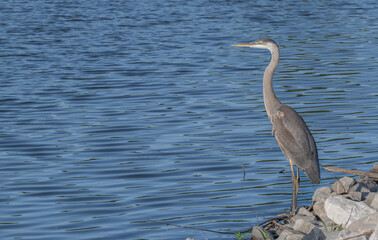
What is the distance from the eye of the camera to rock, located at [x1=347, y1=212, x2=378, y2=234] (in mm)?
6961

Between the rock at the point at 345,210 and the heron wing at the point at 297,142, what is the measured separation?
4.17 ft

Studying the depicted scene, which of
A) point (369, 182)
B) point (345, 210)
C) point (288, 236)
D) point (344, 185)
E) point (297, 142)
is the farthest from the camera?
point (369, 182)

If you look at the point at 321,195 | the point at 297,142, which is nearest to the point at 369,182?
the point at 297,142

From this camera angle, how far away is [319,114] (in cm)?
1425

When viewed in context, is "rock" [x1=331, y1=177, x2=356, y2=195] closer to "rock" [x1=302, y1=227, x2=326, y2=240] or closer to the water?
the water

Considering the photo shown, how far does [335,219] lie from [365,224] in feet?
2.28

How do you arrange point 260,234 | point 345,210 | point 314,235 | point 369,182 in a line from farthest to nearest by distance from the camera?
point 369,182 < point 260,234 < point 345,210 < point 314,235

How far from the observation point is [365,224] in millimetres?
7078

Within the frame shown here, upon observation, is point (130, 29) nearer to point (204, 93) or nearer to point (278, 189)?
point (204, 93)

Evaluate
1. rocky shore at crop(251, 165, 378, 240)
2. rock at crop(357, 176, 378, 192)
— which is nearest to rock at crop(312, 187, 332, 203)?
rocky shore at crop(251, 165, 378, 240)

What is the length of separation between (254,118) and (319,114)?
1.19 meters

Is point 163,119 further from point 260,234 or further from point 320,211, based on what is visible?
point 260,234

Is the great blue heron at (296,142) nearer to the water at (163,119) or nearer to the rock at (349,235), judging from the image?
the water at (163,119)

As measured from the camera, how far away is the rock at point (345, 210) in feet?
24.9
